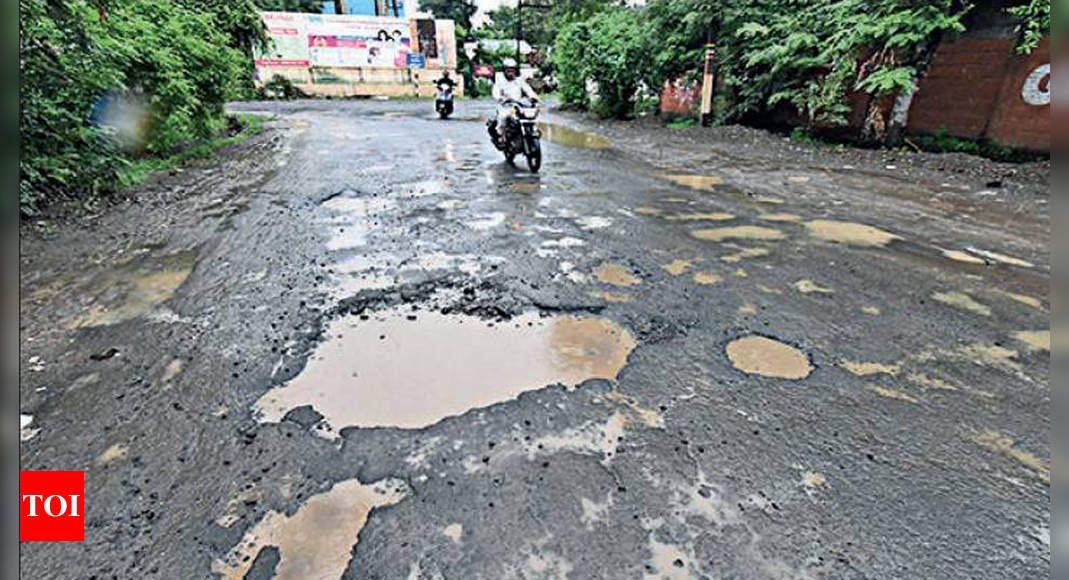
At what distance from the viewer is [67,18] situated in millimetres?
4004

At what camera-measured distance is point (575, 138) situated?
11.0 meters

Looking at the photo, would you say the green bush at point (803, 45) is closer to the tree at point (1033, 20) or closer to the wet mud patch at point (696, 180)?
the tree at point (1033, 20)

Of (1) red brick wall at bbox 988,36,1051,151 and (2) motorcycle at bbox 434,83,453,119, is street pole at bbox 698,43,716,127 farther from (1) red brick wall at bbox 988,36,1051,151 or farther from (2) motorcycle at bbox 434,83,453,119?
(2) motorcycle at bbox 434,83,453,119

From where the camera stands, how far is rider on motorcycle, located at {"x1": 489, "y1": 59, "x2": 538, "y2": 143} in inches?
271

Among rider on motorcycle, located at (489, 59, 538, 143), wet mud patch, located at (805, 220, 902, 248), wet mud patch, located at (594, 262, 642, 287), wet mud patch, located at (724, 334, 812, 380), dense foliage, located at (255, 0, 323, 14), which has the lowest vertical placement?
wet mud patch, located at (724, 334, 812, 380)

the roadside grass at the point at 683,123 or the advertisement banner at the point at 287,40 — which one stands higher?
the advertisement banner at the point at 287,40

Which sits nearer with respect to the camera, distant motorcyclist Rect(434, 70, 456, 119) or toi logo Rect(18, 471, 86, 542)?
toi logo Rect(18, 471, 86, 542)

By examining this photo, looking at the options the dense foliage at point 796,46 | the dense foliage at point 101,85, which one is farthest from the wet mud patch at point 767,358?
the dense foliage at point 796,46

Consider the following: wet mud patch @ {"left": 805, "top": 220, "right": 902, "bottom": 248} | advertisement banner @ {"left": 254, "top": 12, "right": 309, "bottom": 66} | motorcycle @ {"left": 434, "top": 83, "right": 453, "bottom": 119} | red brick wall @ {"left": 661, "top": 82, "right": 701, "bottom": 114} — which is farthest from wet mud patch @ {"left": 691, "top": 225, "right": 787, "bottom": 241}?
advertisement banner @ {"left": 254, "top": 12, "right": 309, "bottom": 66}

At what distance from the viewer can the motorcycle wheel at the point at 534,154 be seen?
689 cm

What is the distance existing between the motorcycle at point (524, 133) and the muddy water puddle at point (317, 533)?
19.1 ft

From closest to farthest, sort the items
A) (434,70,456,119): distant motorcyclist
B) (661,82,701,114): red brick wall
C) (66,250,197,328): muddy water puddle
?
(66,250,197,328): muddy water puddle, (661,82,701,114): red brick wall, (434,70,456,119): distant motorcyclist

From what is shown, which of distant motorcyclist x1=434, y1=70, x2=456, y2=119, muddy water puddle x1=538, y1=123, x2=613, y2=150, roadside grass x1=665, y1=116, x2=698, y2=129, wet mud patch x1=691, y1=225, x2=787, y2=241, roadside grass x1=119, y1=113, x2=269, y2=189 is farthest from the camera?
distant motorcyclist x1=434, y1=70, x2=456, y2=119

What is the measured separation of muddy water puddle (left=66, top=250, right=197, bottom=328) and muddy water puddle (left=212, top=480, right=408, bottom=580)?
207cm
